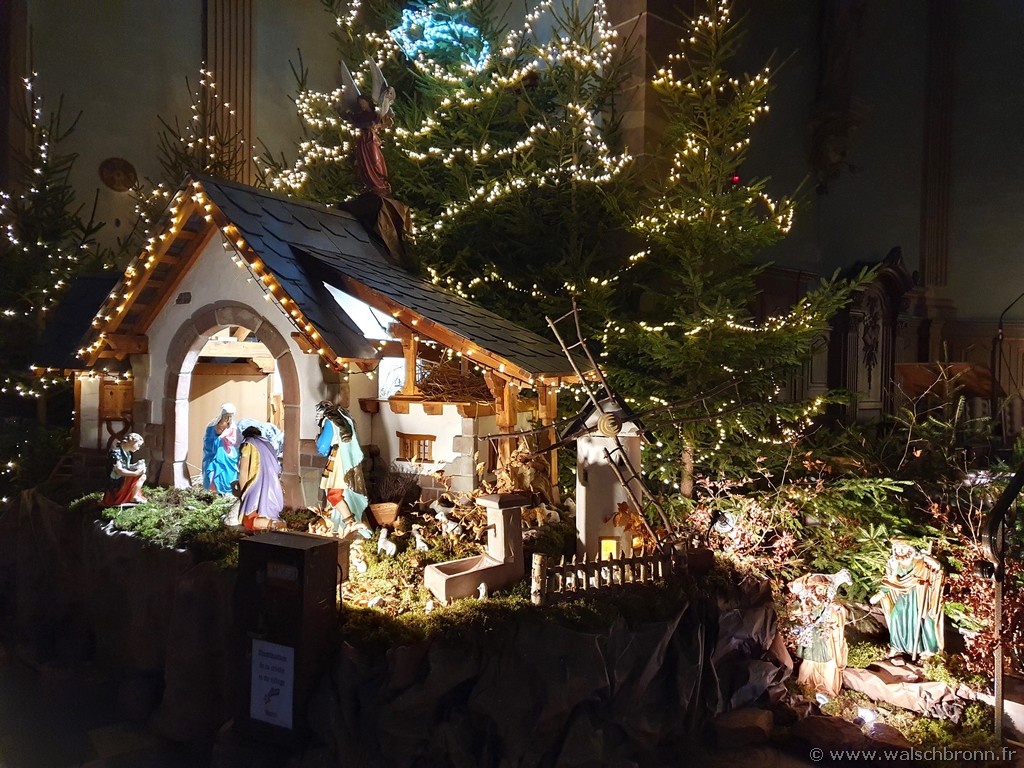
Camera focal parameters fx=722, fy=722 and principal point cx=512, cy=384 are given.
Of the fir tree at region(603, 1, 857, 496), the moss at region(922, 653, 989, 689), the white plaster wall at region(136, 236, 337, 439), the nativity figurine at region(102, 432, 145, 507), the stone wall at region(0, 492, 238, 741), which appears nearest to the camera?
the stone wall at region(0, 492, 238, 741)

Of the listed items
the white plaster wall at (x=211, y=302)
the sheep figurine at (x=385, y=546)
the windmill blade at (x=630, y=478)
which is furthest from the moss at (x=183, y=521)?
the windmill blade at (x=630, y=478)

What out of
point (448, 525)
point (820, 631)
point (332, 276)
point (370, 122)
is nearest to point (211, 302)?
point (332, 276)

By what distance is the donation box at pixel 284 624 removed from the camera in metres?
5.64

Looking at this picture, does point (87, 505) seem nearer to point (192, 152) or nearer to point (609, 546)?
point (609, 546)

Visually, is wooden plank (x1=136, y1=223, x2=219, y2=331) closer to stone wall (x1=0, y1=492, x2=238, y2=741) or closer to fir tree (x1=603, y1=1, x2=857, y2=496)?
stone wall (x1=0, y1=492, x2=238, y2=741)

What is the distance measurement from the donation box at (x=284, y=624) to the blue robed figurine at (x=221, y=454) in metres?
2.93

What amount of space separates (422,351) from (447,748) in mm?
5151

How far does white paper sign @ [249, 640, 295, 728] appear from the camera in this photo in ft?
18.6

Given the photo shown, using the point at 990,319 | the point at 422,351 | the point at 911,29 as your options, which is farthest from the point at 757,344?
the point at 911,29

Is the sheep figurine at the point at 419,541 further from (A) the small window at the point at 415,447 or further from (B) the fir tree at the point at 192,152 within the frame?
(B) the fir tree at the point at 192,152

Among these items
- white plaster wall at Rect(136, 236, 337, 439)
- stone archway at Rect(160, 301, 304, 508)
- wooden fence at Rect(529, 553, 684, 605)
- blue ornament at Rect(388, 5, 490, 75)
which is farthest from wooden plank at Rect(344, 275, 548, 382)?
blue ornament at Rect(388, 5, 490, 75)

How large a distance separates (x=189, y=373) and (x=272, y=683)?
4350 mm

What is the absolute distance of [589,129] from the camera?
436 inches

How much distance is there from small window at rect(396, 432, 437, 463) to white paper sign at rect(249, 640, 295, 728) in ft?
11.8
